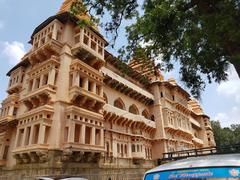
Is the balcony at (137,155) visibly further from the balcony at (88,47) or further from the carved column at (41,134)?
the carved column at (41,134)

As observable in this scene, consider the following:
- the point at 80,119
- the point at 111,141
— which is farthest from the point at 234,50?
the point at 111,141

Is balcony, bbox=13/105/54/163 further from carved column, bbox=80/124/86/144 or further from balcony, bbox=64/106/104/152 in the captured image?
carved column, bbox=80/124/86/144

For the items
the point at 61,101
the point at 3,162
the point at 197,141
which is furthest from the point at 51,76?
the point at 197,141

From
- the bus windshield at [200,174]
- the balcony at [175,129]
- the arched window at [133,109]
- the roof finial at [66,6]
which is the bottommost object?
the bus windshield at [200,174]

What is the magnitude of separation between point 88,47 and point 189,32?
1087 cm

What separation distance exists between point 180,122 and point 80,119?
2203 cm

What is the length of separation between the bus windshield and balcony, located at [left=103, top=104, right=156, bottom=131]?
615 inches

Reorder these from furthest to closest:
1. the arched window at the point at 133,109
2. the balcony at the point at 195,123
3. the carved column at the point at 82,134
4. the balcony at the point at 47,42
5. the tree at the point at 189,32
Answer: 1. the balcony at the point at 195,123
2. the arched window at the point at 133,109
3. the balcony at the point at 47,42
4. the carved column at the point at 82,134
5. the tree at the point at 189,32

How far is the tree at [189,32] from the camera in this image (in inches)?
267

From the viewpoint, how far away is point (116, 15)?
33.9 feet

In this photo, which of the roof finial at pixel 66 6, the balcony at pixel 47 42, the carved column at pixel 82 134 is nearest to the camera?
the carved column at pixel 82 134

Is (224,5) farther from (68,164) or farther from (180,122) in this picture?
(180,122)

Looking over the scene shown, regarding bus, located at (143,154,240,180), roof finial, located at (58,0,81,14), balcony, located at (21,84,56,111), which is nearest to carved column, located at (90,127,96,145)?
balcony, located at (21,84,56,111)

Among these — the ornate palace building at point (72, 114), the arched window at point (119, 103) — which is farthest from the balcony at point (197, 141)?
the arched window at point (119, 103)
